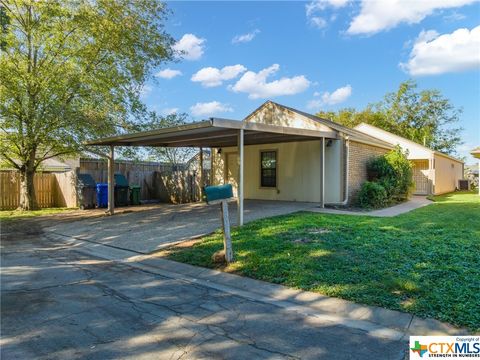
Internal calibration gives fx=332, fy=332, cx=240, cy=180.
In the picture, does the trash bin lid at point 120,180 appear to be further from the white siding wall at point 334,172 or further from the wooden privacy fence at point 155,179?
the white siding wall at point 334,172

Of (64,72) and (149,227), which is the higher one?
(64,72)

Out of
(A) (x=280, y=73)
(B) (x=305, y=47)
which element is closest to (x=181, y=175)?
(B) (x=305, y=47)

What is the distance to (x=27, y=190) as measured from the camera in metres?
13.8

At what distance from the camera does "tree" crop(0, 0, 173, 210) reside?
11789mm

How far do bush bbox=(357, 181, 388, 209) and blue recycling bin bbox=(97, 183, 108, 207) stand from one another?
1064 centimetres

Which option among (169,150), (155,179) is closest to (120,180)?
(155,179)

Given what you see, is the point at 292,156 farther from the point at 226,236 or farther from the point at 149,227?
the point at 226,236

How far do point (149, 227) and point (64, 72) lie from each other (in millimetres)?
7170

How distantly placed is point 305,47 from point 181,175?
9.02 meters

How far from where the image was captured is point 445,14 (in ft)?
46.6

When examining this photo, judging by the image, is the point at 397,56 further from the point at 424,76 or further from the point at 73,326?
the point at 73,326

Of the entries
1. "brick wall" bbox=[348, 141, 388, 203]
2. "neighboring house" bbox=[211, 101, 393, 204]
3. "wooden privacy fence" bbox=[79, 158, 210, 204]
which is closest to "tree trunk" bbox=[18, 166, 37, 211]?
"wooden privacy fence" bbox=[79, 158, 210, 204]

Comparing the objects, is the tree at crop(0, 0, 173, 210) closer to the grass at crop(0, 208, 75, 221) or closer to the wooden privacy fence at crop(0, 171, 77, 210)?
the grass at crop(0, 208, 75, 221)

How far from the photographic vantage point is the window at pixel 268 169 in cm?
1446
